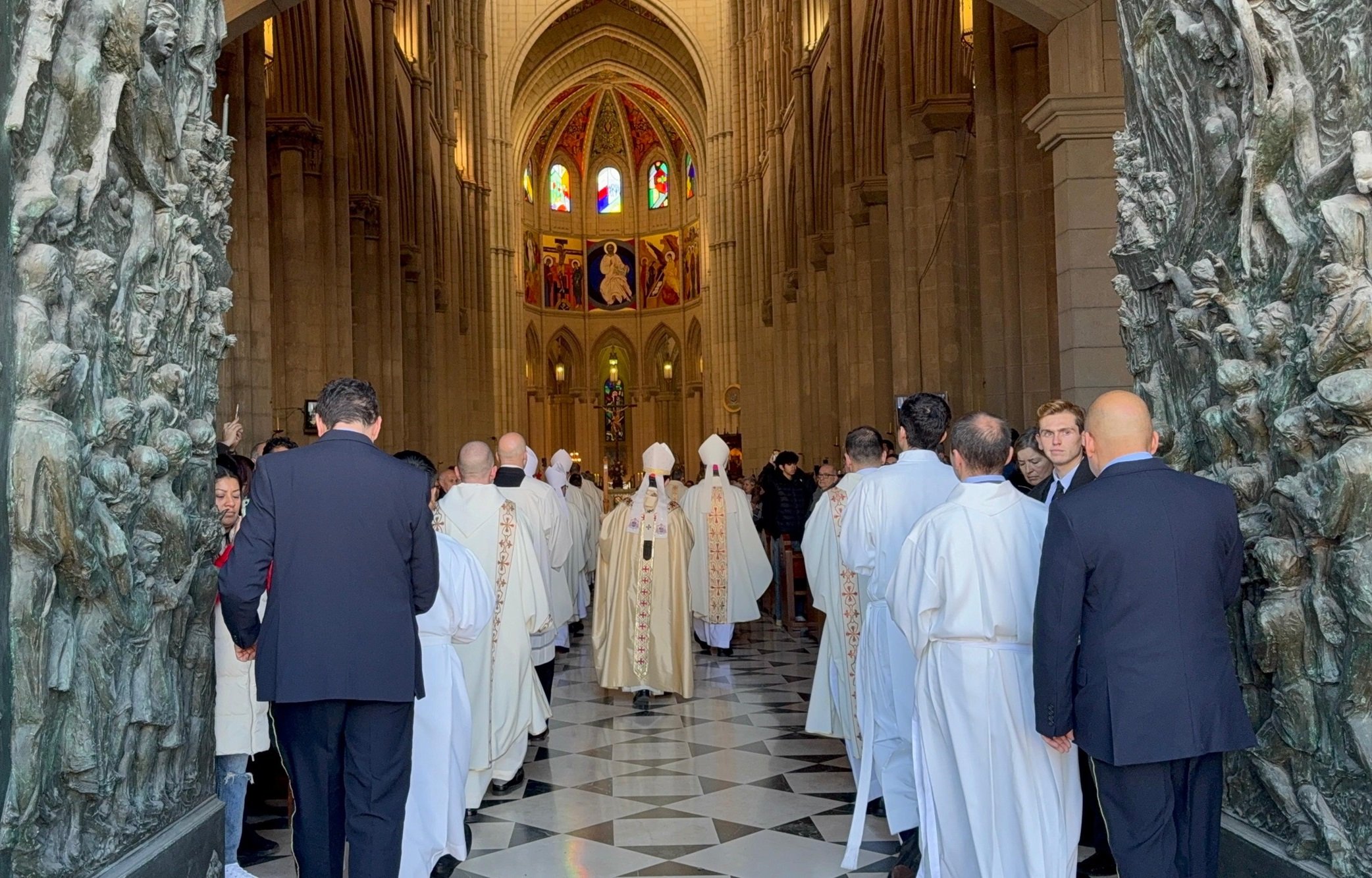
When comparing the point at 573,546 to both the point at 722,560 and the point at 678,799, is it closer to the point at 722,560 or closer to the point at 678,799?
the point at 722,560

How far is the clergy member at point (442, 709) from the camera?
5230 millimetres

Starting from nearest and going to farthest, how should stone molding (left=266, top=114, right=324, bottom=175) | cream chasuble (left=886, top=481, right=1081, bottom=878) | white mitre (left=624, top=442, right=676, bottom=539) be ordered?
cream chasuble (left=886, top=481, right=1081, bottom=878) → white mitre (left=624, top=442, right=676, bottom=539) → stone molding (left=266, top=114, right=324, bottom=175)

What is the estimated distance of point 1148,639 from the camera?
12.3 feet

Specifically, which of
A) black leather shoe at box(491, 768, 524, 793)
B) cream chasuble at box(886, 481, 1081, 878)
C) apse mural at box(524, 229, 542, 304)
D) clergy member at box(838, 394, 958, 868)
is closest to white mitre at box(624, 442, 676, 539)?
black leather shoe at box(491, 768, 524, 793)

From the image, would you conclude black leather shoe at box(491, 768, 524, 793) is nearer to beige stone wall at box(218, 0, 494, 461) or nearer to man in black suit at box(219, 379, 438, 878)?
man in black suit at box(219, 379, 438, 878)

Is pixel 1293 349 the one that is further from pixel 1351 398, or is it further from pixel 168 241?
pixel 168 241

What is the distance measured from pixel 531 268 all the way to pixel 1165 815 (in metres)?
46.3

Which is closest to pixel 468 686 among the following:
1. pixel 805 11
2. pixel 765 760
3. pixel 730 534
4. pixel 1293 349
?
pixel 765 760

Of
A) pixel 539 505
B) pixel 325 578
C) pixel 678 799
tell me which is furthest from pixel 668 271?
pixel 325 578

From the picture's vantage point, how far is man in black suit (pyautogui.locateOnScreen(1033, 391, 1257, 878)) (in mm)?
3721

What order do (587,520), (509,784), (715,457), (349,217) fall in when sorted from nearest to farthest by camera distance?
1. (509,784)
2. (715,457)
3. (587,520)
4. (349,217)

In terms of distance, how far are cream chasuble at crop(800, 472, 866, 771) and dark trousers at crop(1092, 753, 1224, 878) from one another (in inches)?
113

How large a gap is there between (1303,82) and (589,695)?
7.12 m

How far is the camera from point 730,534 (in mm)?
12094
